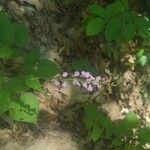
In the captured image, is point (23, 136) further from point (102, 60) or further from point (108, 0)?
point (108, 0)

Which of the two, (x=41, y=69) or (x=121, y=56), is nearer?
(x=41, y=69)

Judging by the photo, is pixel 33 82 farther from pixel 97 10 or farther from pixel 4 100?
pixel 97 10

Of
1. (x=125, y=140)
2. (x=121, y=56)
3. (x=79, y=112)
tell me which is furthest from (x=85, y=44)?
(x=125, y=140)

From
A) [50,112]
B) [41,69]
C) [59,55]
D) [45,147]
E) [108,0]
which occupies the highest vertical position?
[108,0]

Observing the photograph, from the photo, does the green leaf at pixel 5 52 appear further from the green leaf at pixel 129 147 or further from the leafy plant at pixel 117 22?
the green leaf at pixel 129 147

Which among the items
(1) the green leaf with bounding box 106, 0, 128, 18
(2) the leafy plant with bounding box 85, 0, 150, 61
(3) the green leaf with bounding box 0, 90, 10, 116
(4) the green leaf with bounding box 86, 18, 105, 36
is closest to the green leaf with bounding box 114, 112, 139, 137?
(2) the leafy plant with bounding box 85, 0, 150, 61

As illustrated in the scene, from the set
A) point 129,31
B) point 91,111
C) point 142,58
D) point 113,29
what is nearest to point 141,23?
point 129,31

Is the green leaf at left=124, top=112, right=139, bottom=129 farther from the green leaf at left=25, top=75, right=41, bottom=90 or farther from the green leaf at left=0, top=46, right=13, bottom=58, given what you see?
the green leaf at left=0, top=46, right=13, bottom=58
